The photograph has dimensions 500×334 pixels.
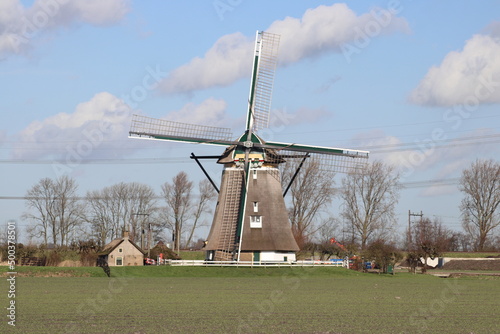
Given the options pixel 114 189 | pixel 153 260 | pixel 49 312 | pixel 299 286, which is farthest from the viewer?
pixel 114 189

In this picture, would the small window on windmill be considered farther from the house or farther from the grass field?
the house

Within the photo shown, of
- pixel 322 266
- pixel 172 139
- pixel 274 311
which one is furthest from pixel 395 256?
pixel 274 311

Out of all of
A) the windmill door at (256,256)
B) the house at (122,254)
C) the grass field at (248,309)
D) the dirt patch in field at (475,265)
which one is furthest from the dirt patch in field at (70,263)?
the dirt patch in field at (475,265)

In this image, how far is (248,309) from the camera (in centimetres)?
2817

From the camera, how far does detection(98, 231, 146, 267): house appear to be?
73.6 meters

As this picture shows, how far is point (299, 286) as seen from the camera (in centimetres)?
4350

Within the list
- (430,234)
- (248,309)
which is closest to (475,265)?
(430,234)

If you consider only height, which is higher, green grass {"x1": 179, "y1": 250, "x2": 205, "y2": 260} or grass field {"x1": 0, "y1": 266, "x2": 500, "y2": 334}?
green grass {"x1": 179, "y1": 250, "x2": 205, "y2": 260}

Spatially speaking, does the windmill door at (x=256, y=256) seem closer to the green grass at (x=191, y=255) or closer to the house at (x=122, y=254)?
the house at (x=122, y=254)

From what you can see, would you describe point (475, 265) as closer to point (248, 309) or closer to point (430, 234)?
point (430, 234)

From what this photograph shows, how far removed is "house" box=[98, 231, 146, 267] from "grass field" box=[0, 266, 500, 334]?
2996 cm

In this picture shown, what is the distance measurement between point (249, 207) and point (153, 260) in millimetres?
20914

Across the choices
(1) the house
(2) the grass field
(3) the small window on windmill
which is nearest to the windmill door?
(3) the small window on windmill

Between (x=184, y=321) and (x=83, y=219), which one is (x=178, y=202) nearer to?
(x=83, y=219)
